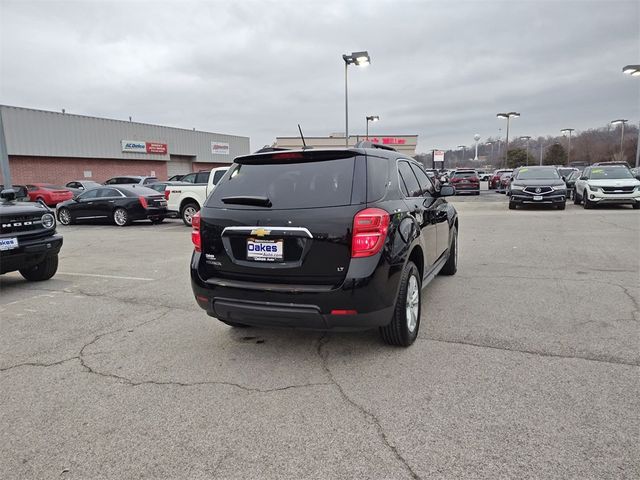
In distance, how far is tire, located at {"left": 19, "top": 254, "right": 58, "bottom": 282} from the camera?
668 centimetres

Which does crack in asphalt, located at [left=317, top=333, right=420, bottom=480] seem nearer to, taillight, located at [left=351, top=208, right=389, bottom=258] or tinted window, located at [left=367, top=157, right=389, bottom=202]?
taillight, located at [left=351, top=208, right=389, bottom=258]

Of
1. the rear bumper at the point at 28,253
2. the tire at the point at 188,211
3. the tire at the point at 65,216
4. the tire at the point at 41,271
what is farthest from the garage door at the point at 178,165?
the rear bumper at the point at 28,253

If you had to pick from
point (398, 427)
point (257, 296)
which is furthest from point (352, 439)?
point (257, 296)

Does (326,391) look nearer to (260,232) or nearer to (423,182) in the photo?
(260,232)

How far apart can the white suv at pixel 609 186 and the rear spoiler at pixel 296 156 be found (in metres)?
15.4

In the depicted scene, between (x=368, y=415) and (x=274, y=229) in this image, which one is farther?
(x=274, y=229)

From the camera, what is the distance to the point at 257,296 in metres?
3.36

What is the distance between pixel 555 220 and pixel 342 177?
1180 centimetres

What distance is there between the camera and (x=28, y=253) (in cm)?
595

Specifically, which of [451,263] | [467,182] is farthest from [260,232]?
[467,182]

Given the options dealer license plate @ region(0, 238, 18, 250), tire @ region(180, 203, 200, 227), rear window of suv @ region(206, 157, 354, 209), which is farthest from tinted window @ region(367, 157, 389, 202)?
tire @ region(180, 203, 200, 227)

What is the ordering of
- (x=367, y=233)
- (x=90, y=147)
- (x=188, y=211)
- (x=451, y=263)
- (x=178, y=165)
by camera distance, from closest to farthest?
(x=367, y=233) < (x=451, y=263) < (x=188, y=211) < (x=90, y=147) < (x=178, y=165)

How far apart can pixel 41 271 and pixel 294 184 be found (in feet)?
17.3

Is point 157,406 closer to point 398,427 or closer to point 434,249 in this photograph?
point 398,427
